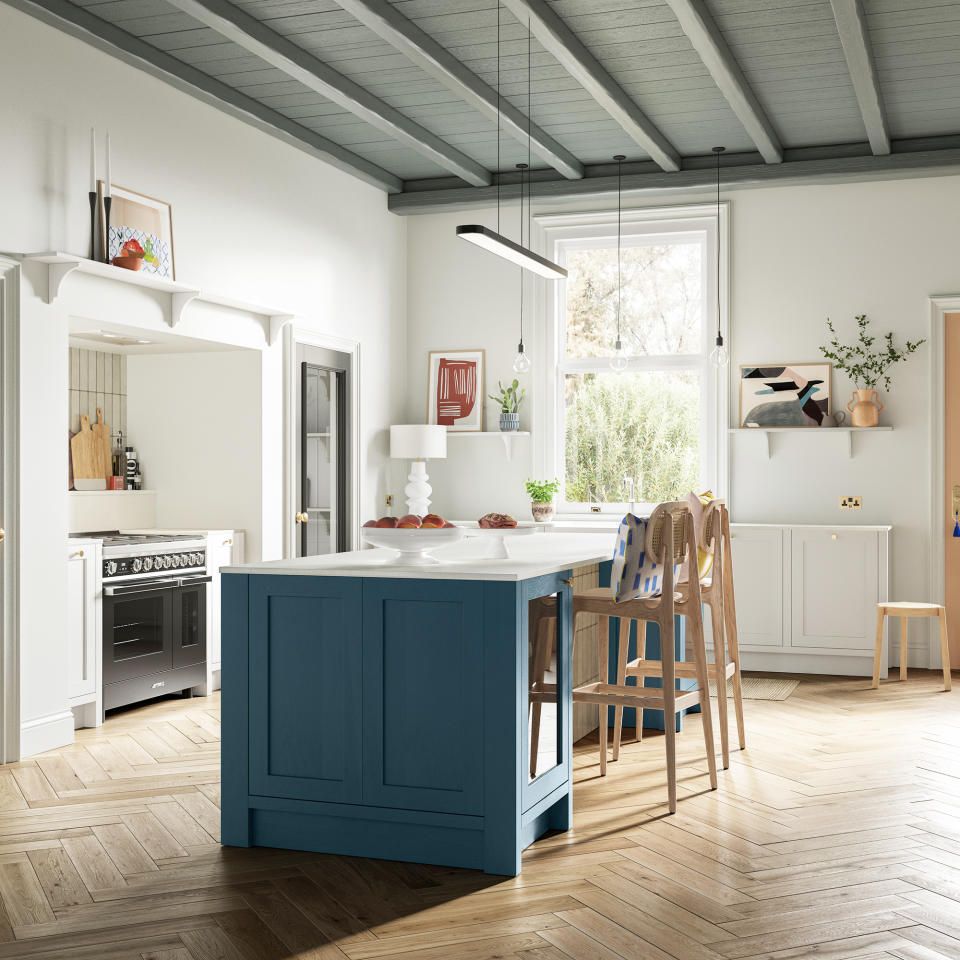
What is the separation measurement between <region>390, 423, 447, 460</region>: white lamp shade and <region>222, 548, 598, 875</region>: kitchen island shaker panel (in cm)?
397

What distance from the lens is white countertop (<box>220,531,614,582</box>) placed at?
3279mm

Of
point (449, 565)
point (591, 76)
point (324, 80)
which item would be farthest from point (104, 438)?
point (449, 565)

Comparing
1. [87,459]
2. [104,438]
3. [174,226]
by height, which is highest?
[174,226]

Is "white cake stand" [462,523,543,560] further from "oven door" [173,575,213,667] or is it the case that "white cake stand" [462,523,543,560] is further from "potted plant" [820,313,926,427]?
"potted plant" [820,313,926,427]

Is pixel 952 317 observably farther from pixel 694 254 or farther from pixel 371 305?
pixel 371 305

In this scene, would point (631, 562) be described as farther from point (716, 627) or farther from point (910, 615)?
point (910, 615)

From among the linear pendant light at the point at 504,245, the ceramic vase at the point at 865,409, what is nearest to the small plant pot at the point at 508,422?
the linear pendant light at the point at 504,245

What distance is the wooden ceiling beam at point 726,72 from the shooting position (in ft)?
15.7

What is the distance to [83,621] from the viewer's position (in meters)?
5.13

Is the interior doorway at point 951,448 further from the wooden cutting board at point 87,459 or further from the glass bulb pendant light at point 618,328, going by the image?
the wooden cutting board at point 87,459

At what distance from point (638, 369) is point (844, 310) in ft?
4.63

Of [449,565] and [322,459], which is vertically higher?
[322,459]

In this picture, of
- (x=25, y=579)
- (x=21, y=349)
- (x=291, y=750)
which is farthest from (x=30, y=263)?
(x=291, y=750)

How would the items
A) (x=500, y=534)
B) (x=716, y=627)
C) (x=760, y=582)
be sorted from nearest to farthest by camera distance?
(x=500, y=534)
(x=716, y=627)
(x=760, y=582)
